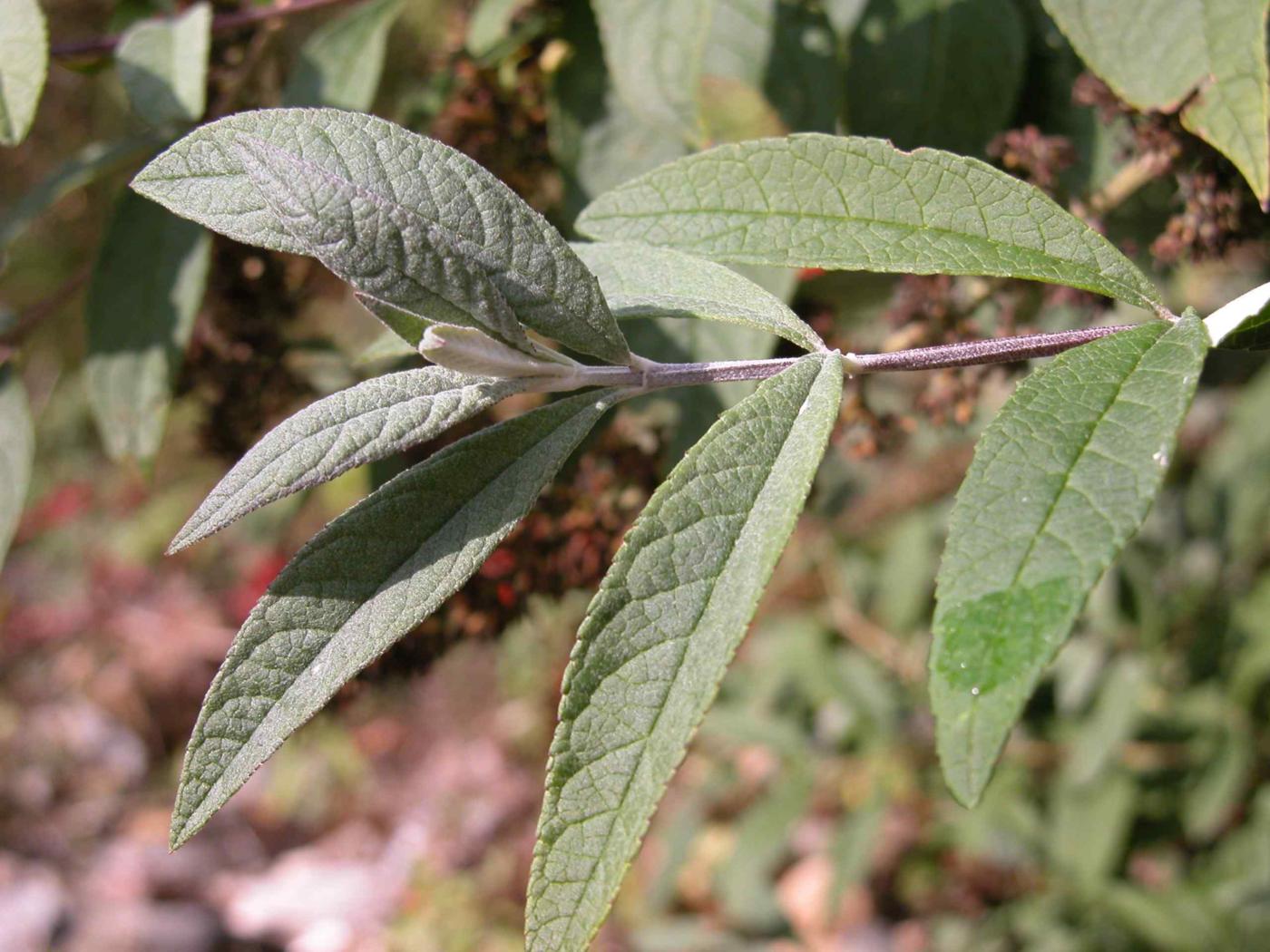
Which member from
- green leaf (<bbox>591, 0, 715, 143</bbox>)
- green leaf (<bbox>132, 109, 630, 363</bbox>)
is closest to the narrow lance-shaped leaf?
green leaf (<bbox>132, 109, 630, 363</bbox>)

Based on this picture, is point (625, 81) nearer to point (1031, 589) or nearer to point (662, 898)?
point (1031, 589)

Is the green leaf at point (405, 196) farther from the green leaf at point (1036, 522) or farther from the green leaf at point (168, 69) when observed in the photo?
the green leaf at point (168, 69)

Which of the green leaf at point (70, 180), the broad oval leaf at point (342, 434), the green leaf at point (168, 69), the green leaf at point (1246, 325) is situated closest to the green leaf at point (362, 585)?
the broad oval leaf at point (342, 434)

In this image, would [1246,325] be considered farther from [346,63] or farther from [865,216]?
[346,63]

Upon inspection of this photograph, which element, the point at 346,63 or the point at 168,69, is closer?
the point at 168,69

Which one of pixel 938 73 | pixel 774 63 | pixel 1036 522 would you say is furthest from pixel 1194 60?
pixel 1036 522

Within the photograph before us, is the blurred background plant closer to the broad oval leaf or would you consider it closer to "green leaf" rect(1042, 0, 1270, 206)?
"green leaf" rect(1042, 0, 1270, 206)

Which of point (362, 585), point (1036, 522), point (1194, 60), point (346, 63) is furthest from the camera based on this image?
point (346, 63)
